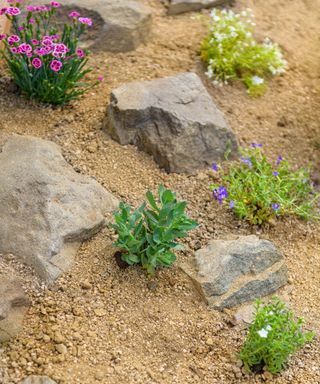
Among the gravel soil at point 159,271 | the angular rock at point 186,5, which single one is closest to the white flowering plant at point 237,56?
the gravel soil at point 159,271

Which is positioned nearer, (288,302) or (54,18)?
(288,302)

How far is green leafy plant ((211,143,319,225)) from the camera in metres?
4.62

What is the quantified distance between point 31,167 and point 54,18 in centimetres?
191

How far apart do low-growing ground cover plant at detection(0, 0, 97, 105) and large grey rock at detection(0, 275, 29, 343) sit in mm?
1735

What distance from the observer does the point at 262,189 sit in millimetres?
4633

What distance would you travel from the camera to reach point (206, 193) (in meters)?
4.77

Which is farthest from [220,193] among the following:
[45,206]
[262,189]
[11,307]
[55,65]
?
[11,307]

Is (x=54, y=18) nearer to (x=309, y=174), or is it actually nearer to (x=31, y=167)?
(x=31, y=167)

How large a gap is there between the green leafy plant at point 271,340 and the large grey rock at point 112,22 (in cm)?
303

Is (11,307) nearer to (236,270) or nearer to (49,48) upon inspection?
(236,270)

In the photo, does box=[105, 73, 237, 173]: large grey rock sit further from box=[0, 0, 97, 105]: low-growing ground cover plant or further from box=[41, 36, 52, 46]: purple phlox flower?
box=[41, 36, 52, 46]: purple phlox flower

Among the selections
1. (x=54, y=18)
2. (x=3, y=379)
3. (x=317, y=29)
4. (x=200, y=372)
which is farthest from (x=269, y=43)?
(x=3, y=379)

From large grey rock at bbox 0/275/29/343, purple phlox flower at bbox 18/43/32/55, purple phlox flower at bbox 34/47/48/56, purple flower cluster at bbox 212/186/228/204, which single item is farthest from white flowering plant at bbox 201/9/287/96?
large grey rock at bbox 0/275/29/343

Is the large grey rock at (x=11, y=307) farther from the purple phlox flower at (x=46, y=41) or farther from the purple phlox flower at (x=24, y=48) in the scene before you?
the purple phlox flower at (x=46, y=41)
